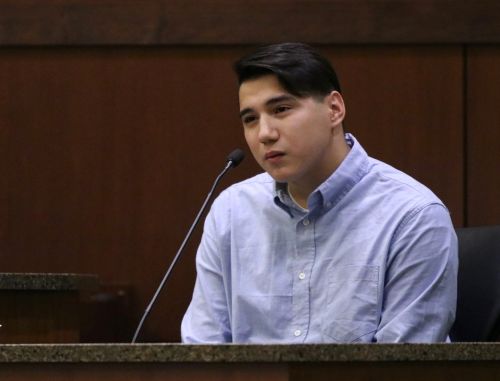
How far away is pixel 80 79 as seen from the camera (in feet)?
12.0

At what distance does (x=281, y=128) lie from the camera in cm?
238

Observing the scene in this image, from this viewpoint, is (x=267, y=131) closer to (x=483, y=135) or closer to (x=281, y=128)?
(x=281, y=128)

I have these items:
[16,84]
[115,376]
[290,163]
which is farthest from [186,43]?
[115,376]

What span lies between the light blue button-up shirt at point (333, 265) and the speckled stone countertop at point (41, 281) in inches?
19.9

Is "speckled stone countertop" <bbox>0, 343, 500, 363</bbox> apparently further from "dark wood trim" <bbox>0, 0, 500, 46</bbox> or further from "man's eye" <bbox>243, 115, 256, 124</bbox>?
"dark wood trim" <bbox>0, 0, 500, 46</bbox>

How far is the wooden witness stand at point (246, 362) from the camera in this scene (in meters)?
1.48

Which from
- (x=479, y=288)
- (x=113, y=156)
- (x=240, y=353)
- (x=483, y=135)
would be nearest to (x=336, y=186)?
(x=479, y=288)

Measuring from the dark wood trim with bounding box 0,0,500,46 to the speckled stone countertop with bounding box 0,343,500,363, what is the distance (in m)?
2.16

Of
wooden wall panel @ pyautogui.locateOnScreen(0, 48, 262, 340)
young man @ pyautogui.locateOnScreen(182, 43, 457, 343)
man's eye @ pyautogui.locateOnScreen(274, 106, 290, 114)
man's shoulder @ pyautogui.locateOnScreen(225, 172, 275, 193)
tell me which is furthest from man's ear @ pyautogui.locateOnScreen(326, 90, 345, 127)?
wooden wall panel @ pyautogui.locateOnScreen(0, 48, 262, 340)

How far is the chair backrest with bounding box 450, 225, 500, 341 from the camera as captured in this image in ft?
7.71

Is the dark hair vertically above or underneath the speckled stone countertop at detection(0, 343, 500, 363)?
above

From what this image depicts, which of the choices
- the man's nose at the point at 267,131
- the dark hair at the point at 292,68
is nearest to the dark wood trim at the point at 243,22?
the dark hair at the point at 292,68

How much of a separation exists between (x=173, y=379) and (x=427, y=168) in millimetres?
2150

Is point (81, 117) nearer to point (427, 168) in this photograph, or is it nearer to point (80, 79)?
point (80, 79)
